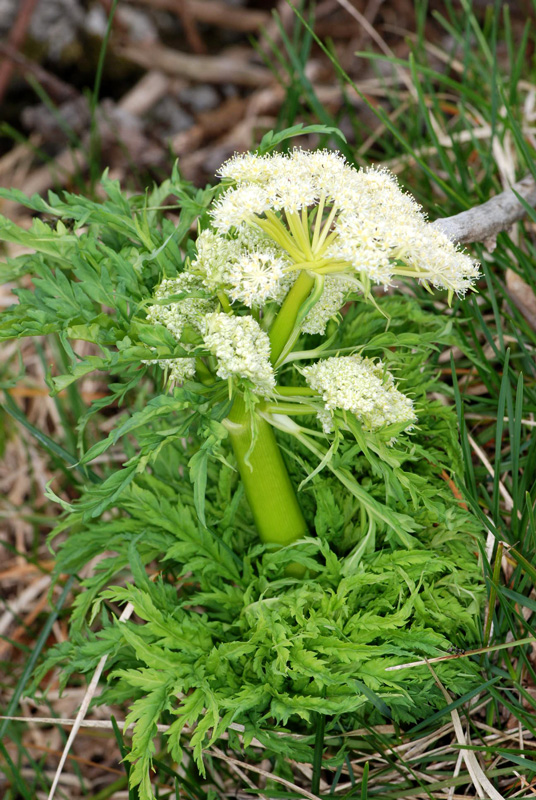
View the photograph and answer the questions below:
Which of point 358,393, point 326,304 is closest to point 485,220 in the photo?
point 326,304

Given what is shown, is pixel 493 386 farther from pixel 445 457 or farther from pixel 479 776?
pixel 479 776

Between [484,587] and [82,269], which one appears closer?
[82,269]

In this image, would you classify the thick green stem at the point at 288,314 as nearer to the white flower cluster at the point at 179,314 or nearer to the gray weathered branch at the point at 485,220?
the white flower cluster at the point at 179,314

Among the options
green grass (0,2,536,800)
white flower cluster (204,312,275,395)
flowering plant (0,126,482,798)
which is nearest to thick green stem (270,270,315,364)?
flowering plant (0,126,482,798)

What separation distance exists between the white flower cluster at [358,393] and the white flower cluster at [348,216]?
212 mm

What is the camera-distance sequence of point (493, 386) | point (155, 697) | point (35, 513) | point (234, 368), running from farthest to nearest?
1. point (35, 513)
2. point (493, 386)
3. point (155, 697)
4. point (234, 368)

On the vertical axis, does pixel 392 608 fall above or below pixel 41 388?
below

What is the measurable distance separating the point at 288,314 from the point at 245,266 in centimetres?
21

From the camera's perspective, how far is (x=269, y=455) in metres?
1.69

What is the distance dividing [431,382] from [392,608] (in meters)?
0.64

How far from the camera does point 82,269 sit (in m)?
1.60

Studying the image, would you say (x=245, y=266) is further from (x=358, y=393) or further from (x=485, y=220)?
(x=485, y=220)

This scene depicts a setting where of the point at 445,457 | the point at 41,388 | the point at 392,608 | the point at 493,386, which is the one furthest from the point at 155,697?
the point at 41,388

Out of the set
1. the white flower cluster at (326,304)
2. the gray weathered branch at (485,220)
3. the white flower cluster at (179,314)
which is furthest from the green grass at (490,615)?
the white flower cluster at (179,314)
